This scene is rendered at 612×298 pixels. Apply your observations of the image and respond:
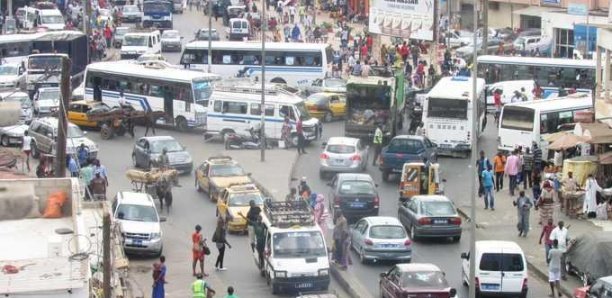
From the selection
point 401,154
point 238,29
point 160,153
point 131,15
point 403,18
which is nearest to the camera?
point 401,154

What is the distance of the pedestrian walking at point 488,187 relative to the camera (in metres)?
40.7

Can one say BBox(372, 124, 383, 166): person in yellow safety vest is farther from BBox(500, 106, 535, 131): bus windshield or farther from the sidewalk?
the sidewalk

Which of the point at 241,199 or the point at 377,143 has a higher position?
the point at 377,143

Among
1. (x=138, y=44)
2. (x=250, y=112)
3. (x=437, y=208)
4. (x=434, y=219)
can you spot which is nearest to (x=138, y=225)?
(x=434, y=219)

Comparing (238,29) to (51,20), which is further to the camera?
(238,29)

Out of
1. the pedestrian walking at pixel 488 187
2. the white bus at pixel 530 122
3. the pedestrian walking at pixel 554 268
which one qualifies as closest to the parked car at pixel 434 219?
the pedestrian walking at pixel 488 187

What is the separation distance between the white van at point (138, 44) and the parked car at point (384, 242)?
3983cm

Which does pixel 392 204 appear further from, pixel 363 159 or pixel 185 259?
pixel 185 259

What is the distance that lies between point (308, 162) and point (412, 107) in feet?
31.0

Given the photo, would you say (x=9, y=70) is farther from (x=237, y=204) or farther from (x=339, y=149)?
(x=237, y=204)

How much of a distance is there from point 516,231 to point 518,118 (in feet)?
35.7

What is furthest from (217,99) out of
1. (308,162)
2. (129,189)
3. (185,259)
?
(185,259)

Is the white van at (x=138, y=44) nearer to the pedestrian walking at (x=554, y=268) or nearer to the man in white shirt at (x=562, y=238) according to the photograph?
the man in white shirt at (x=562, y=238)

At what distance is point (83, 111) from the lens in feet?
177
